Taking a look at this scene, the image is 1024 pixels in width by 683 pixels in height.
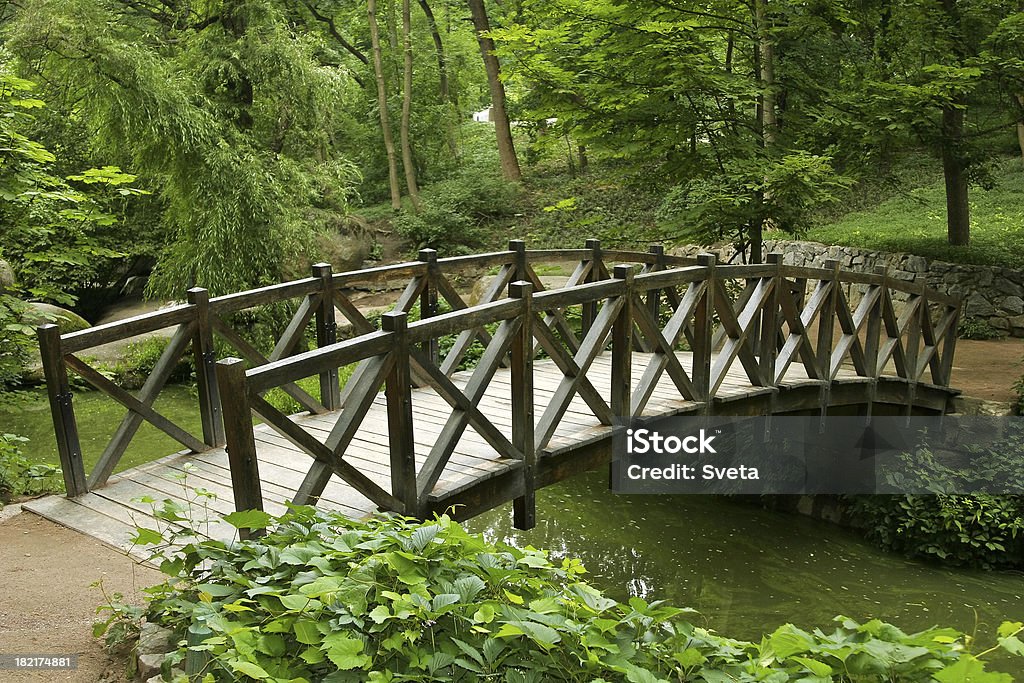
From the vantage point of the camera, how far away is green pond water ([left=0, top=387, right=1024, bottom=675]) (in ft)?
21.4

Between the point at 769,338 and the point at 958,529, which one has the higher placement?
the point at 769,338

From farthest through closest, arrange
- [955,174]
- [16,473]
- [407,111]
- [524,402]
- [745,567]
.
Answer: [407,111]
[955,174]
[745,567]
[16,473]
[524,402]

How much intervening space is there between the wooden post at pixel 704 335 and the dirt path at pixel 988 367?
420 centimetres

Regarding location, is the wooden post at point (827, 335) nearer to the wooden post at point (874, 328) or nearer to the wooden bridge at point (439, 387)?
the wooden bridge at point (439, 387)

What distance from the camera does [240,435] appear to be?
3.63 m

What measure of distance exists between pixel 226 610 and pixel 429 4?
73.2 feet

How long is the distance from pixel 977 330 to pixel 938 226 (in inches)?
128

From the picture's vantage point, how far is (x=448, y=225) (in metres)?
18.5

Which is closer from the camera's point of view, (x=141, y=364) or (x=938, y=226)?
(x=141, y=364)

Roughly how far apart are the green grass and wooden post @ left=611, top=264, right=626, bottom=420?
26.7 ft

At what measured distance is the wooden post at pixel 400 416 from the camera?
4.22 meters

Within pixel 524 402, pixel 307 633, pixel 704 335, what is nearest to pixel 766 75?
pixel 704 335

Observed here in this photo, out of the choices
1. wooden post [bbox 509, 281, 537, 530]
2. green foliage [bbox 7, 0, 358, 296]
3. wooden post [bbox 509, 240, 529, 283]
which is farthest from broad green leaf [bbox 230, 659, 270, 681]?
green foliage [bbox 7, 0, 358, 296]

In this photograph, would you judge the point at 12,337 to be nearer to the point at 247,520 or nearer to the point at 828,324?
the point at 247,520
